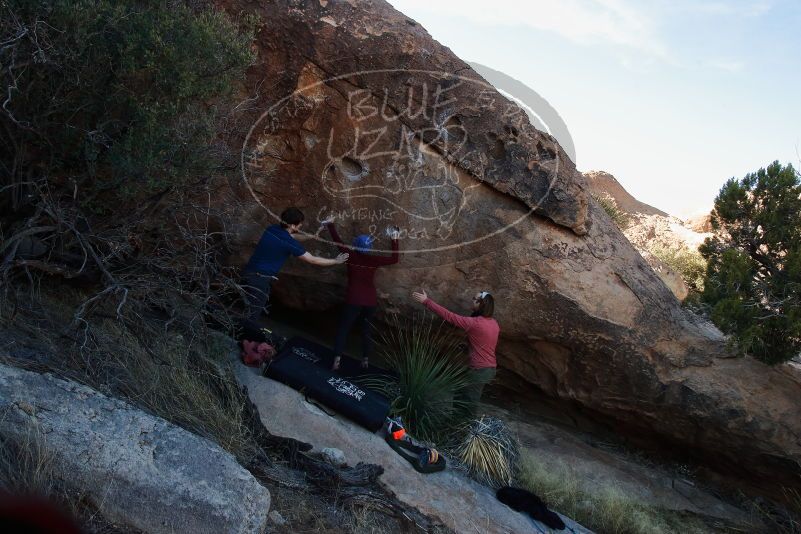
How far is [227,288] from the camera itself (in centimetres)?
708

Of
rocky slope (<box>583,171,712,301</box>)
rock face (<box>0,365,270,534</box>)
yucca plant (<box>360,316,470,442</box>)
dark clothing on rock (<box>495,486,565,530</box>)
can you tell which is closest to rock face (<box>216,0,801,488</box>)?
yucca plant (<box>360,316,470,442</box>)

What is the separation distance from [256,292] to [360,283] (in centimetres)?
108

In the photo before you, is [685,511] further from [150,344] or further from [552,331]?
[150,344]

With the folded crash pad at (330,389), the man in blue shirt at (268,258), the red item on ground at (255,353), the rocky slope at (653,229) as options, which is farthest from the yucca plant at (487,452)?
the rocky slope at (653,229)

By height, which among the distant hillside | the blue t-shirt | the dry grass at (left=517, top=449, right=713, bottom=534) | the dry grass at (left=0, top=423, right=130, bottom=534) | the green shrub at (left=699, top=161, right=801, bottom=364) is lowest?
the dry grass at (left=0, top=423, right=130, bottom=534)

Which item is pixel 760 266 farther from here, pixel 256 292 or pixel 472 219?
pixel 256 292

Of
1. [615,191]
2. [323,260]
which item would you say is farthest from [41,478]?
[615,191]

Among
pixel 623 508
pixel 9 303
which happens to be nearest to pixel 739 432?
pixel 623 508

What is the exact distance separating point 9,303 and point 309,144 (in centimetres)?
340

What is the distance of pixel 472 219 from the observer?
8102 mm

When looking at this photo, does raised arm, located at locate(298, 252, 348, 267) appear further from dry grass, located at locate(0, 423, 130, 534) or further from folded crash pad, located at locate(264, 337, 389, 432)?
dry grass, located at locate(0, 423, 130, 534)

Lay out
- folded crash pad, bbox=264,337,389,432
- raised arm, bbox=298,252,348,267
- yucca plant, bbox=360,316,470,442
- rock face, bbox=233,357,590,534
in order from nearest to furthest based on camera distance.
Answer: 1. rock face, bbox=233,357,590,534
2. folded crash pad, bbox=264,337,389,432
3. raised arm, bbox=298,252,348,267
4. yucca plant, bbox=360,316,470,442

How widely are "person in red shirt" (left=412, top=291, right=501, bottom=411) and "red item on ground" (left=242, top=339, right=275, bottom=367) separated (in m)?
1.64

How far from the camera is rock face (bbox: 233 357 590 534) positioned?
5.95m
